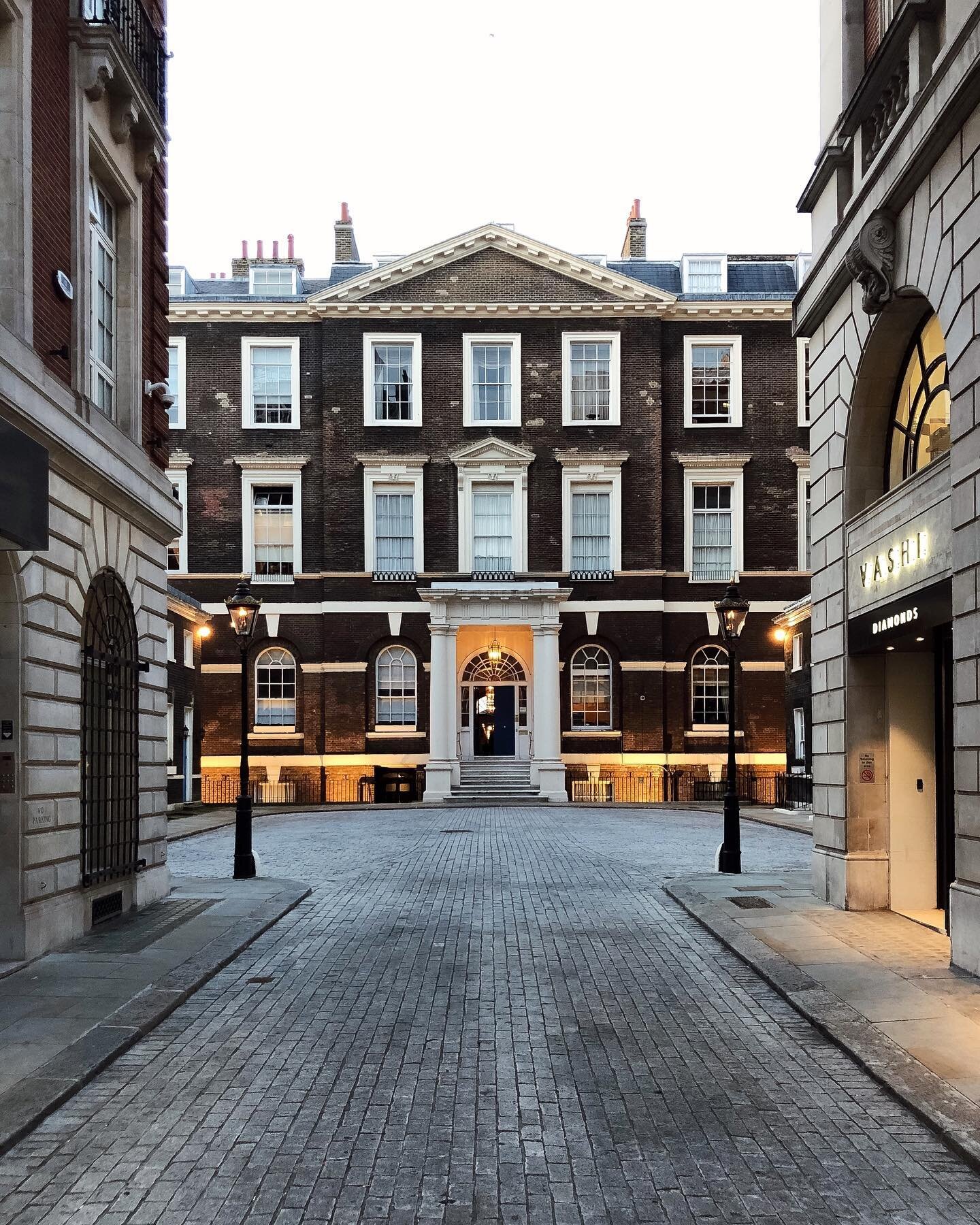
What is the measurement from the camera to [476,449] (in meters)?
39.1

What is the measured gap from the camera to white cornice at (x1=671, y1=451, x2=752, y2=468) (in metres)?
39.5

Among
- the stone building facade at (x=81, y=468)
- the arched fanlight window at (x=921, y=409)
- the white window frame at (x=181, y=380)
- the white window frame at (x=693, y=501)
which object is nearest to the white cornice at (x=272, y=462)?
the white window frame at (x=181, y=380)

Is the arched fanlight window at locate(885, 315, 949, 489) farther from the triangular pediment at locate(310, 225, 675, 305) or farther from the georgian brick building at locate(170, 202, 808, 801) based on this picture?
the triangular pediment at locate(310, 225, 675, 305)

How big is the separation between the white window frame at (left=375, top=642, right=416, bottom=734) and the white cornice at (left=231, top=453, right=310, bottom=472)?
6279mm

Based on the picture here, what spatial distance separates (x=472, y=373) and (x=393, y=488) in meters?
4.38

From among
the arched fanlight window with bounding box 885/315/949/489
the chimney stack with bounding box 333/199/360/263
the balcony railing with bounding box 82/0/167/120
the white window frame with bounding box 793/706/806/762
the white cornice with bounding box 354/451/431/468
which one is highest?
the chimney stack with bounding box 333/199/360/263

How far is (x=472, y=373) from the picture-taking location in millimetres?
39719

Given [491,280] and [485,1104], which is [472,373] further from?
[485,1104]

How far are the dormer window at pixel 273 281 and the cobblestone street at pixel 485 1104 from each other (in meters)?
33.0

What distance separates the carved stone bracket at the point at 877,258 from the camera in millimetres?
12383

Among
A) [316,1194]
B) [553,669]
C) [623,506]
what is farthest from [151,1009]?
[623,506]

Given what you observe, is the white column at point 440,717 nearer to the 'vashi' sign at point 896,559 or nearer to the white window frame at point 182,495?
the white window frame at point 182,495

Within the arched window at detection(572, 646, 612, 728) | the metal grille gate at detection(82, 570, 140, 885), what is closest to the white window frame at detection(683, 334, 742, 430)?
the arched window at detection(572, 646, 612, 728)

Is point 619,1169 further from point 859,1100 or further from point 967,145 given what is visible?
point 967,145
